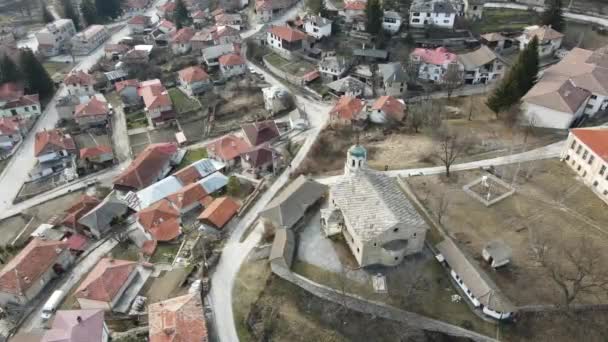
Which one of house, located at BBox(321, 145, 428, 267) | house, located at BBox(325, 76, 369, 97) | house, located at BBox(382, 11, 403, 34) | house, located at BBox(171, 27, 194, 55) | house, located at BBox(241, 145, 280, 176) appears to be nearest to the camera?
house, located at BBox(321, 145, 428, 267)

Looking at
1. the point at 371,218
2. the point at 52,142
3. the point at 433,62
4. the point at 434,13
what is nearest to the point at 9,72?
the point at 52,142

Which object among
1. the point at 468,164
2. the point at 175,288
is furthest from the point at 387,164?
the point at 175,288

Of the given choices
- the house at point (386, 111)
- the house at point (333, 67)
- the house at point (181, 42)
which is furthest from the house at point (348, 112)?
the house at point (181, 42)

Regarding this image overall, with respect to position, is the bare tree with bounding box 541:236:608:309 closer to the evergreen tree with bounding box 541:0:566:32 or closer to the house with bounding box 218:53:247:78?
the evergreen tree with bounding box 541:0:566:32

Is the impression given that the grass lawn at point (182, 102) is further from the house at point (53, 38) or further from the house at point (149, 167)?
the house at point (53, 38)

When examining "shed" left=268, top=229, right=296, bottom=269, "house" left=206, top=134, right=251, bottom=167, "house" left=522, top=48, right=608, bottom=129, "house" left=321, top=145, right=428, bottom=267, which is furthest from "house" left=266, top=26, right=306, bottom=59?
"shed" left=268, top=229, right=296, bottom=269

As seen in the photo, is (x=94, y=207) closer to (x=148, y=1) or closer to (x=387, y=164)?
(x=387, y=164)
